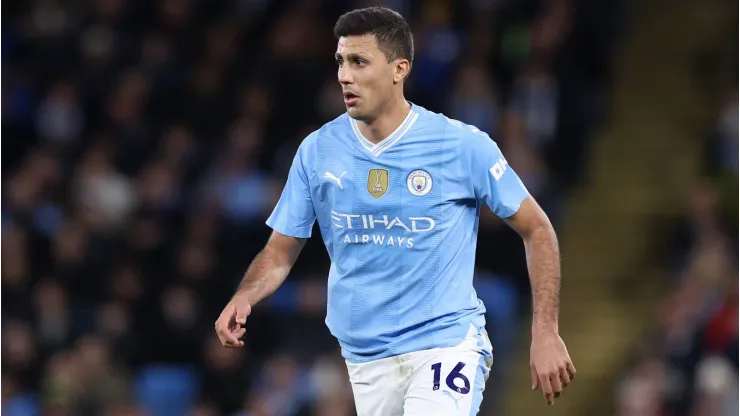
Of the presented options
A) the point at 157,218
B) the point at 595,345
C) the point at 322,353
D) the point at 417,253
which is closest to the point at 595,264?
the point at 595,345

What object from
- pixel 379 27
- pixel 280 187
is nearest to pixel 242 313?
pixel 379 27

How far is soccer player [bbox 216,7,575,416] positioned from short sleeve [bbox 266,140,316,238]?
0.09 meters

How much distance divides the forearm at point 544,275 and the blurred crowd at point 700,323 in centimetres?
547

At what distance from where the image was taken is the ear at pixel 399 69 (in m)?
6.11

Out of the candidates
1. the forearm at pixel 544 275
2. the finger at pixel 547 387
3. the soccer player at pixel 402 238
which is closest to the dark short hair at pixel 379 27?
the soccer player at pixel 402 238

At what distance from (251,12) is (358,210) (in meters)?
9.25

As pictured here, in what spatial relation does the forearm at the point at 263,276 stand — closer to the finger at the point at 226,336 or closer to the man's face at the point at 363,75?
the finger at the point at 226,336

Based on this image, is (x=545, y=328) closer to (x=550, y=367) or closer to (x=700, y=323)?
(x=550, y=367)

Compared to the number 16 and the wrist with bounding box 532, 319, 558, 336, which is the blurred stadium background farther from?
the wrist with bounding box 532, 319, 558, 336

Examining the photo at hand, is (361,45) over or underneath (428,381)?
over

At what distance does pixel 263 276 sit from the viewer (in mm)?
6148

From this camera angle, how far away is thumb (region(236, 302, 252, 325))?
5797mm

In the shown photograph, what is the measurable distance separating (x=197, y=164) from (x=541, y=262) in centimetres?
762

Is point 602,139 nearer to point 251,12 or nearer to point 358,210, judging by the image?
point 251,12
